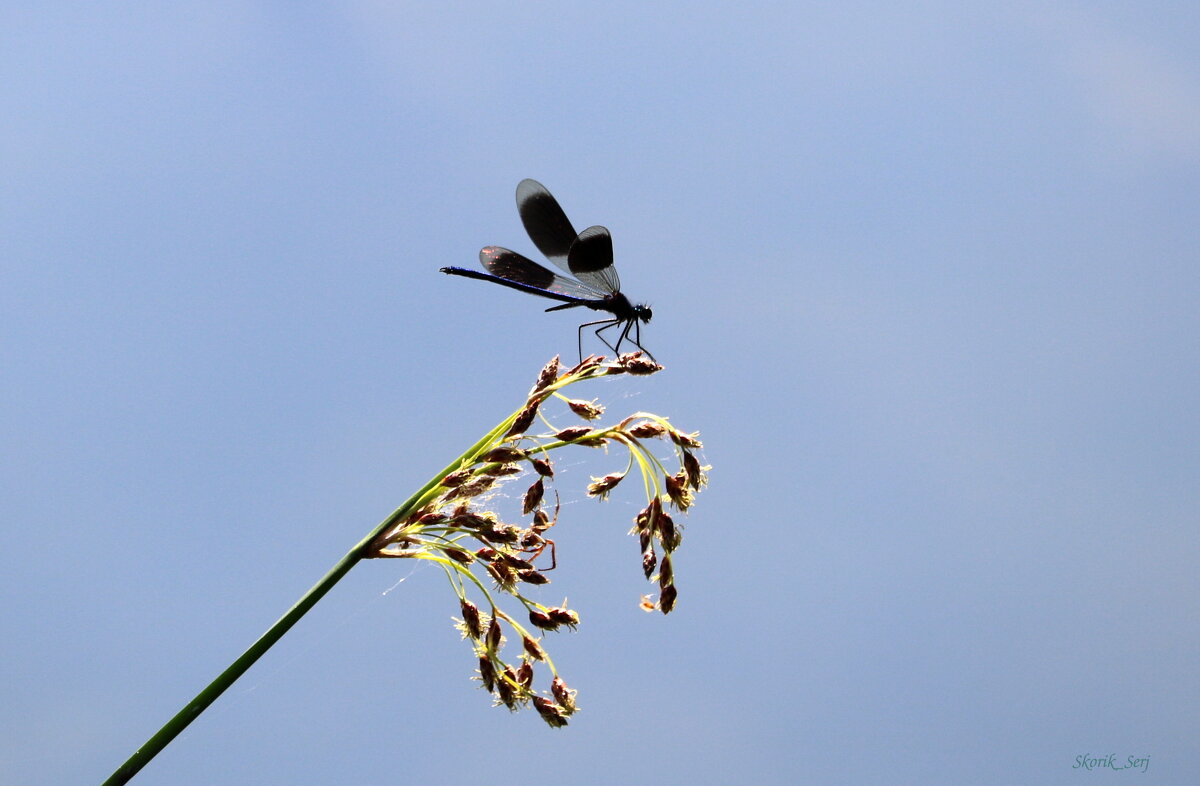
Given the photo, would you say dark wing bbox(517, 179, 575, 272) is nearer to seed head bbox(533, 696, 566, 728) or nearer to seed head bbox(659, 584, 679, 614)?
seed head bbox(659, 584, 679, 614)

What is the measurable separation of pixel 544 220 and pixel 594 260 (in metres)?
0.67

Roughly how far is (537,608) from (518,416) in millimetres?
776

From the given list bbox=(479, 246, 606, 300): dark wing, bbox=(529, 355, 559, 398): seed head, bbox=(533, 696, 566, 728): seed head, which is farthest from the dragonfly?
bbox=(533, 696, 566, 728): seed head

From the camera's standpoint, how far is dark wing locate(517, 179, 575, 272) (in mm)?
4879

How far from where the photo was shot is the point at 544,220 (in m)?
4.93

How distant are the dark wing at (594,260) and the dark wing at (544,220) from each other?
1.35 ft

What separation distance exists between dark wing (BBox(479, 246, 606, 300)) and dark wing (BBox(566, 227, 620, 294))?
10 cm

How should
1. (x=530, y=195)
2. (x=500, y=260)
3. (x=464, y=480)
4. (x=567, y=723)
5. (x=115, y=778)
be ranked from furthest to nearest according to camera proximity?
(x=530, y=195) → (x=500, y=260) → (x=567, y=723) → (x=464, y=480) → (x=115, y=778)

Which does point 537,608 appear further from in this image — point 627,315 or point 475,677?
point 627,315

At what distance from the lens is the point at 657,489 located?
3.60 metres

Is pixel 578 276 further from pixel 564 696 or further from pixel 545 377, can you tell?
pixel 564 696

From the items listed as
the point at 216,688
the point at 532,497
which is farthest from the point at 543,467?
the point at 216,688

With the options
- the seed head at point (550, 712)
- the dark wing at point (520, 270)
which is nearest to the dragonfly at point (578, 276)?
the dark wing at point (520, 270)

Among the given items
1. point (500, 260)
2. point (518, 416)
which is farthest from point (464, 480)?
point (500, 260)
